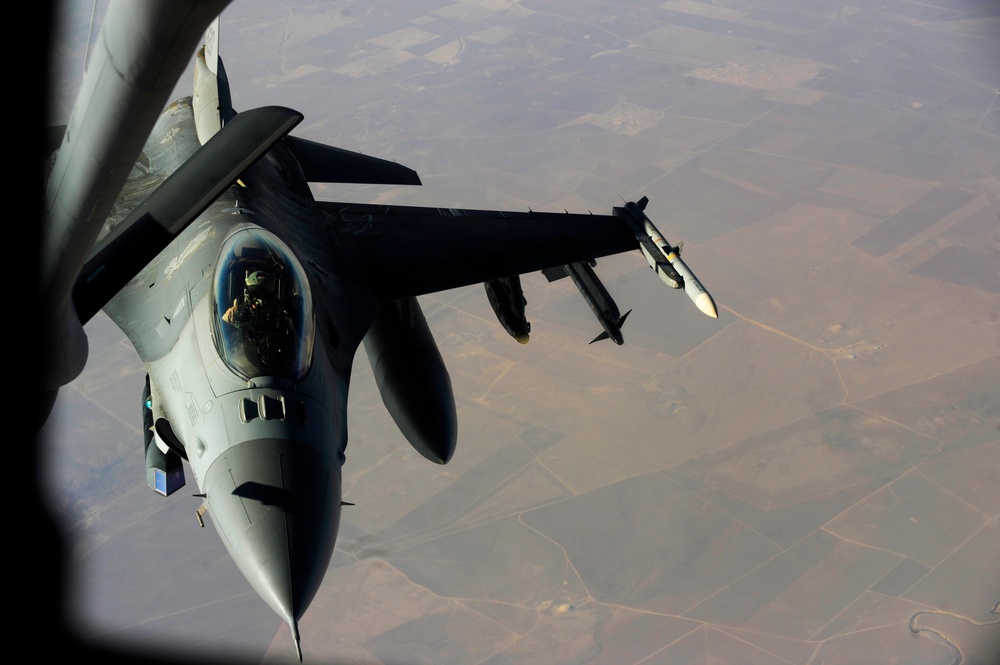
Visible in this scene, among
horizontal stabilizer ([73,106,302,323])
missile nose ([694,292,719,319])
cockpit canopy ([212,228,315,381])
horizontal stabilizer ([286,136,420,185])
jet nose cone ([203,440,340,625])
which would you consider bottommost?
missile nose ([694,292,719,319])

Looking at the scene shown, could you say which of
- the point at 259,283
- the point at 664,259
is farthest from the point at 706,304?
the point at 259,283

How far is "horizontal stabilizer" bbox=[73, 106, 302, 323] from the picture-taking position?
6.98 meters

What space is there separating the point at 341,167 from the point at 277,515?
11225 millimetres

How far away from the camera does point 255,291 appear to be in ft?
33.9

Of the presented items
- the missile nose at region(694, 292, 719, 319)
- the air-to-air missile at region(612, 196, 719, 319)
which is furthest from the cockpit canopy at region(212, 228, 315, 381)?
the missile nose at region(694, 292, 719, 319)

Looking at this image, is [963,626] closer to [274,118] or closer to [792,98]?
[274,118]

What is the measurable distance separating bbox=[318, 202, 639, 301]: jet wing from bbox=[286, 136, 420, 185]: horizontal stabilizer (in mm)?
886

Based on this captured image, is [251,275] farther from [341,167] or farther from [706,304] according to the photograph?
[706,304]

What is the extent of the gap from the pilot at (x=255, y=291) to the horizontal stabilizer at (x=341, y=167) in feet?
26.8

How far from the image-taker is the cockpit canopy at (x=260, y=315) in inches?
398

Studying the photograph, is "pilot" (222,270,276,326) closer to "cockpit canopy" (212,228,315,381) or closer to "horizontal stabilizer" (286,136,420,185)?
"cockpit canopy" (212,228,315,381)

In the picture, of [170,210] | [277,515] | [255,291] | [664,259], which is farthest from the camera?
[664,259]

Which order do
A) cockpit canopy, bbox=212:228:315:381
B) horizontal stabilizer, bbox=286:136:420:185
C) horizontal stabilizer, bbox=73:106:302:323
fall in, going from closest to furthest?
horizontal stabilizer, bbox=73:106:302:323 → cockpit canopy, bbox=212:228:315:381 → horizontal stabilizer, bbox=286:136:420:185

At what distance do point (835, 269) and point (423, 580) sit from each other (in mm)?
33483
